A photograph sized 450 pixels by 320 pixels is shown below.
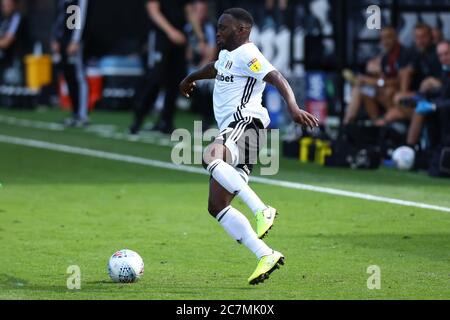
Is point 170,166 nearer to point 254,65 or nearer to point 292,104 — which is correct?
point 254,65

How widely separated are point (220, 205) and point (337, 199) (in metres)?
4.99

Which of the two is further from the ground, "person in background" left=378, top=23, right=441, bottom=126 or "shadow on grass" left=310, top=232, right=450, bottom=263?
"person in background" left=378, top=23, right=441, bottom=126

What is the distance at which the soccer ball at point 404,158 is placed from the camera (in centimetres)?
1728

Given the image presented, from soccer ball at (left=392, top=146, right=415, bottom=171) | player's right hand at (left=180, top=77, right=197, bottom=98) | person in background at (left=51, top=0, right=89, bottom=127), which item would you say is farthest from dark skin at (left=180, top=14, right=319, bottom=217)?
person in background at (left=51, top=0, right=89, bottom=127)

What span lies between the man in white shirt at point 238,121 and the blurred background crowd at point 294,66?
679cm

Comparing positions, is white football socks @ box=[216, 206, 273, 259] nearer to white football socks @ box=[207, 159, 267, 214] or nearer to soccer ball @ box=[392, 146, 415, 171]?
white football socks @ box=[207, 159, 267, 214]

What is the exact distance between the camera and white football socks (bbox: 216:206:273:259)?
30.8 feet

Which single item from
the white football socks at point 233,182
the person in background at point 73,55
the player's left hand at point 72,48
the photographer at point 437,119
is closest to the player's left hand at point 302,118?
the white football socks at point 233,182

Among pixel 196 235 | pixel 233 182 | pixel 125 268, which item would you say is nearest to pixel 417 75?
pixel 196 235

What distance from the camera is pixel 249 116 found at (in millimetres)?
9875

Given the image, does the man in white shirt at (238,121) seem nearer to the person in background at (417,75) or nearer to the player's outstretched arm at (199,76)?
the player's outstretched arm at (199,76)

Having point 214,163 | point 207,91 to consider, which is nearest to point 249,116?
point 214,163

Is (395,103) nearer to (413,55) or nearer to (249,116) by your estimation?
(413,55)

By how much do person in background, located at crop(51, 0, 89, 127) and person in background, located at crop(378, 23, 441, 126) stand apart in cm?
→ 658
